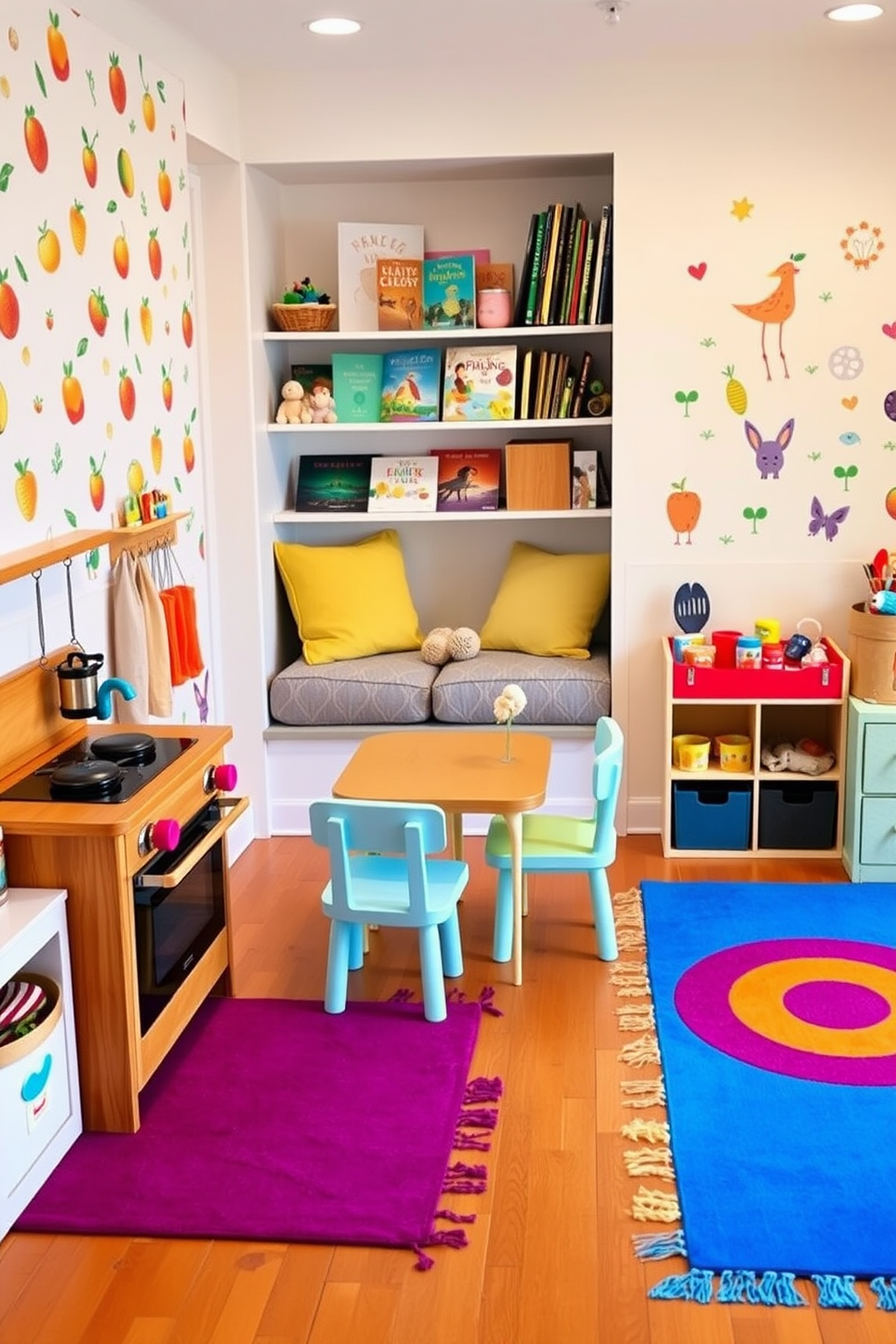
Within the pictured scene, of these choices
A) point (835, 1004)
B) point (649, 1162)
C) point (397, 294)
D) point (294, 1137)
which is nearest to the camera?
point (649, 1162)

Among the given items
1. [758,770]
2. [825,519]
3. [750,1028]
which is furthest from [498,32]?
[750,1028]

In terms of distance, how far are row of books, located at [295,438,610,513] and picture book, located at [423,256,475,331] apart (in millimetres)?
475

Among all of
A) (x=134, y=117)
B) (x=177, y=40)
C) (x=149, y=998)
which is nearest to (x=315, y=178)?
(x=177, y=40)

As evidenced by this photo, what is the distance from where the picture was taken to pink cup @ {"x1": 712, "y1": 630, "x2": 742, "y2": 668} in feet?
15.7

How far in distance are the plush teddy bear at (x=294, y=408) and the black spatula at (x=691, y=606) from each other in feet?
4.69

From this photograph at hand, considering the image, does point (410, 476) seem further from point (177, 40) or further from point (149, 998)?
point (149, 998)

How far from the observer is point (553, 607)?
5156 millimetres

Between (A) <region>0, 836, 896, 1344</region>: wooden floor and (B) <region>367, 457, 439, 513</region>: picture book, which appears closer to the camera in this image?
(A) <region>0, 836, 896, 1344</region>: wooden floor

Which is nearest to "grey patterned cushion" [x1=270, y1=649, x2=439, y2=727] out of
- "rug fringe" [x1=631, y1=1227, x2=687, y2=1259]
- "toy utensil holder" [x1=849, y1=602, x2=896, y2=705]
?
"toy utensil holder" [x1=849, y1=602, x2=896, y2=705]

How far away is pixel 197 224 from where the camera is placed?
4695mm

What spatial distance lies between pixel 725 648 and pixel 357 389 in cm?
160

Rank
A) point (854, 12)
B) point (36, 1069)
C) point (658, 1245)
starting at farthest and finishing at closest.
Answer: point (854, 12)
point (36, 1069)
point (658, 1245)

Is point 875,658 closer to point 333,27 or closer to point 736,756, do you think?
point 736,756

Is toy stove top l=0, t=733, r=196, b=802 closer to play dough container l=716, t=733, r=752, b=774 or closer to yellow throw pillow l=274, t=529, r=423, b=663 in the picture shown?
yellow throw pillow l=274, t=529, r=423, b=663
